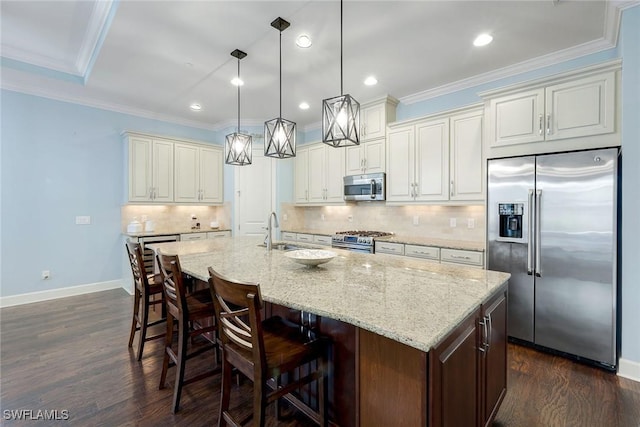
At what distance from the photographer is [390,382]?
3.87ft

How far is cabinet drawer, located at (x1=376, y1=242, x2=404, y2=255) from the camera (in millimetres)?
3732

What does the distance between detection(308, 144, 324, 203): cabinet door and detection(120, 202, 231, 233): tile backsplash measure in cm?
172

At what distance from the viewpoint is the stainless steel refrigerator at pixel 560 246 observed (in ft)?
7.71

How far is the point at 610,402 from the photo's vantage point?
198 cm

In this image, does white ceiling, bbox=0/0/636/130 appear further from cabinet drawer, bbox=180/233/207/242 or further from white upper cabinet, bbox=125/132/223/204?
cabinet drawer, bbox=180/233/207/242

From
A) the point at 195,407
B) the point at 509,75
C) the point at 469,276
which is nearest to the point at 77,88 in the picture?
the point at 195,407

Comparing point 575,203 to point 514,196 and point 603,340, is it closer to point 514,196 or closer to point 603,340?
point 514,196

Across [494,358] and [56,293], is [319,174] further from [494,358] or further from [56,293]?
[56,293]

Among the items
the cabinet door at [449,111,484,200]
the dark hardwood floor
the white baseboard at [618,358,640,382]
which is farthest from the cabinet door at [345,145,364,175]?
the white baseboard at [618,358,640,382]

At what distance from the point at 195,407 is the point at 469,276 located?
201cm

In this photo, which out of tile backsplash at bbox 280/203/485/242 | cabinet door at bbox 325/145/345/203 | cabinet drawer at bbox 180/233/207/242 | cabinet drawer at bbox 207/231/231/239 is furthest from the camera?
cabinet drawer at bbox 207/231/231/239

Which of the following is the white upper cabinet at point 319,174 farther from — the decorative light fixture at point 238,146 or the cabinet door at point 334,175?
the decorative light fixture at point 238,146

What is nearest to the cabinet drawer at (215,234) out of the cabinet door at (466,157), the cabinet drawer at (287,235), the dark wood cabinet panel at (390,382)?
the cabinet drawer at (287,235)

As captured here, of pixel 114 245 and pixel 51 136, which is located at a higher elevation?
pixel 51 136
